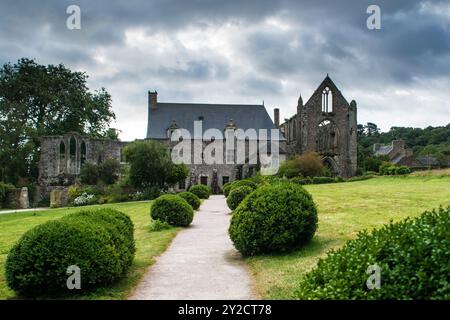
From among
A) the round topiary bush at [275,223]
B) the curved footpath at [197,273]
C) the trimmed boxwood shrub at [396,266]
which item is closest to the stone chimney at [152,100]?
the curved footpath at [197,273]

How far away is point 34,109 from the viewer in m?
49.1

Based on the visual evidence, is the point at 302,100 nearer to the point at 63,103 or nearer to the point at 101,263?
the point at 63,103

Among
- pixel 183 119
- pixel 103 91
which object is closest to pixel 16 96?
pixel 103 91

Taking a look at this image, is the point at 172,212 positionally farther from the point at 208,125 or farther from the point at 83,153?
the point at 208,125

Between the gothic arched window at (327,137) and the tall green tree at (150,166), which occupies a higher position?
the gothic arched window at (327,137)

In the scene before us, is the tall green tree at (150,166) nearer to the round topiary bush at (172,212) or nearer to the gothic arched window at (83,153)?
the gothic arched window at (83,153)

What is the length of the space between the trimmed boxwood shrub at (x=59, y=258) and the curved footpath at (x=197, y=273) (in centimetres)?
71

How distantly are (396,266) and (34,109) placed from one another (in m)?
50.5

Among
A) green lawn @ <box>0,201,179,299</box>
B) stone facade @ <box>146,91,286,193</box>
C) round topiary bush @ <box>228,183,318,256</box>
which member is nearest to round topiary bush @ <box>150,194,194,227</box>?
green lawn @ <box>0,201,179,299</box>

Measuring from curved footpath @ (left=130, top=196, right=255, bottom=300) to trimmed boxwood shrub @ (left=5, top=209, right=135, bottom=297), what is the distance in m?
0.71

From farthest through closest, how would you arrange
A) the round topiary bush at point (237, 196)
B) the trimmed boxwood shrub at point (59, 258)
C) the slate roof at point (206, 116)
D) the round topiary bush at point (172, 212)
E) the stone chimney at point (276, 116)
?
1. the stone chimney at point (276, 116)
2. the slate roof at point (206, 116)
3. the round topiary bush at point (237, 196)
4. the round topiary bush at point (172, 212)
5. the trimmed boxwood shrub at point (59, 258)

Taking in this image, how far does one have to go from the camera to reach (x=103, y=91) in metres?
53.9

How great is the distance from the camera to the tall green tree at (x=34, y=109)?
44594 mm

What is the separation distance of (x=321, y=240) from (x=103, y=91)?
155 ft
